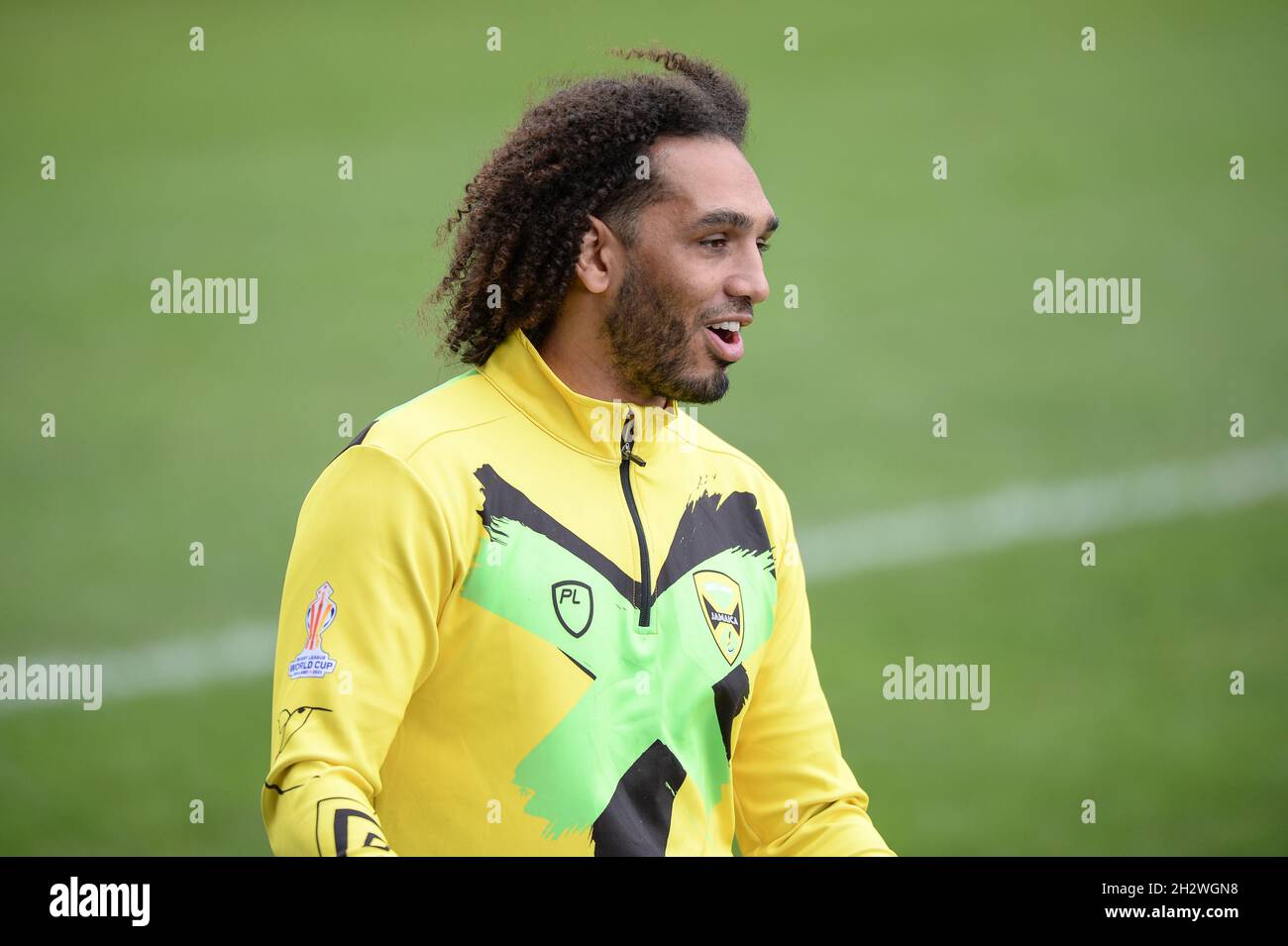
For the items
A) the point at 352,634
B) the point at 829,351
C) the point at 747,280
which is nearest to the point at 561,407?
the point at 747,280

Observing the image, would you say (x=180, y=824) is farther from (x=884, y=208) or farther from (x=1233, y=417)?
(x=884, y=208)

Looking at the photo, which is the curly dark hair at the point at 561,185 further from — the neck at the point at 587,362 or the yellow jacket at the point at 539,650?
the yellow jacket at the point at 539,650

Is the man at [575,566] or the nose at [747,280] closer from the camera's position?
the man at [575,566]

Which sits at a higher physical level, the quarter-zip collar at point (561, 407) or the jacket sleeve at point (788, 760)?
the quarter-zip collar at point (561, 407)

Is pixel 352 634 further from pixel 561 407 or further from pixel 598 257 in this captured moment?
pixel 598 257

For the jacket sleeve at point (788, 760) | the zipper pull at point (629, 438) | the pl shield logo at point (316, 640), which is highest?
the zipper pull at point (629, 438)

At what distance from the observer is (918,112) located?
1634cm

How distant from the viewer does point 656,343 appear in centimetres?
338

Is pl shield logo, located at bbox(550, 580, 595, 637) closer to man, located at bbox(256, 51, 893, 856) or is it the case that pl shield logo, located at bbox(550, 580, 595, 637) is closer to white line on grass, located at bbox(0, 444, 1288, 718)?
man, located at bbox(256, 51, 893, 856)

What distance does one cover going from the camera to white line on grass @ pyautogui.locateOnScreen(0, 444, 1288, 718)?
9.73 meters

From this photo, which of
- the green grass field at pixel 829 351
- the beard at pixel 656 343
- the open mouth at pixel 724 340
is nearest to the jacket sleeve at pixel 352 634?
the beard at pixel 656 343

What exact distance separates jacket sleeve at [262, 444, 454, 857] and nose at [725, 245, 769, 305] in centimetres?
82

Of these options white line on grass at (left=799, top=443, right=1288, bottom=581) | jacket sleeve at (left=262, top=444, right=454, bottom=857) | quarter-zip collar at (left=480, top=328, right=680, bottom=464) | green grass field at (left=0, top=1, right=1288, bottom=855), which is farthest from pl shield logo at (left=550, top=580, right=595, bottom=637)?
white line on grass at (left=799, top=443, right=1288, bottom=581)

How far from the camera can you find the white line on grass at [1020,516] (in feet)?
31.9
